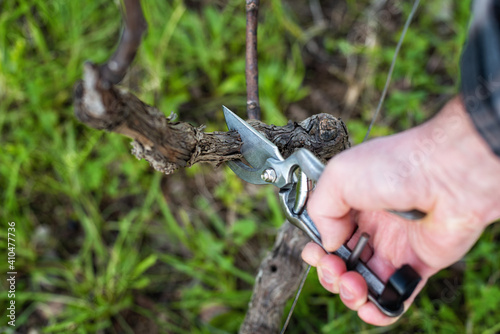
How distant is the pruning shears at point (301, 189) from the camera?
1.29 metres

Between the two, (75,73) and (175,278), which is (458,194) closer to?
(175,278)

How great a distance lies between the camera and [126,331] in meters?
2.31

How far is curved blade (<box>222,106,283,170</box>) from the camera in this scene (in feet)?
4.44

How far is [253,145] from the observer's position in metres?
1.39

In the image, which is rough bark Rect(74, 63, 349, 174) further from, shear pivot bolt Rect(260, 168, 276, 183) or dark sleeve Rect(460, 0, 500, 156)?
dark sleeve Rect(460, 0, 500, 156)

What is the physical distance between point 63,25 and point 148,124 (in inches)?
91.4

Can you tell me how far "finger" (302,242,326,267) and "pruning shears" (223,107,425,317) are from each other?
0.02m

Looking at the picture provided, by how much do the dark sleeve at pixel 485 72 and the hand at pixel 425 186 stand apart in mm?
45

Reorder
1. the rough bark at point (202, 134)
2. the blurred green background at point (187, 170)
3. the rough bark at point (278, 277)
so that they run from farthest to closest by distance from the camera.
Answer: the blurred green background at point (187, 170)
the rough bark at point (278, 277)
the rough bark at point (202, 134)

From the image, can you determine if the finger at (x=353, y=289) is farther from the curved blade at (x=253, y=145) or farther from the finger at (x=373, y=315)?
the curved blade at (x=253, y=145)

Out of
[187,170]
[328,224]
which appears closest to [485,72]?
[328,224]

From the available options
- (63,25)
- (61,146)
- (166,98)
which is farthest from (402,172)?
(63,25)

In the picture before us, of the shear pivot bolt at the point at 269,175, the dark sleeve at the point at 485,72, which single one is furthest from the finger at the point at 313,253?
the dark sleeve at the point at 485,72

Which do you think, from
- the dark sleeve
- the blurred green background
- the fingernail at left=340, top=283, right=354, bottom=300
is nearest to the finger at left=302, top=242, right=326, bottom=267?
the fingernail at left=340, top=283, right=354, bottom=300
